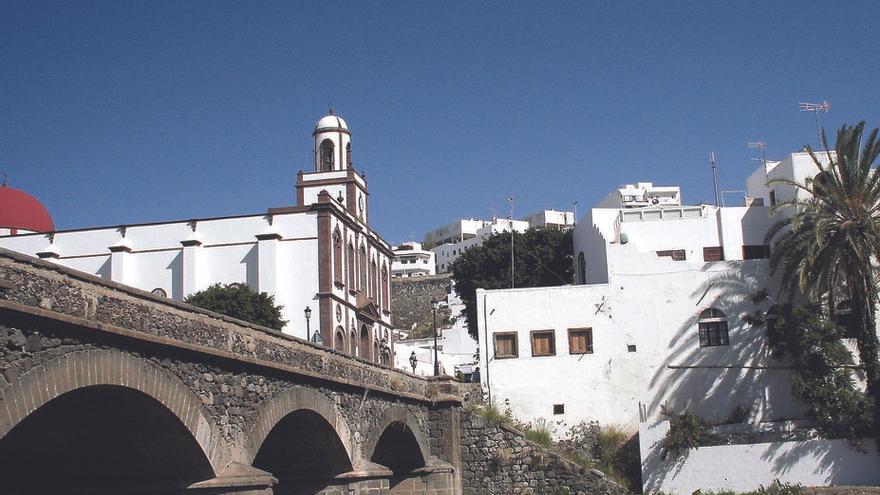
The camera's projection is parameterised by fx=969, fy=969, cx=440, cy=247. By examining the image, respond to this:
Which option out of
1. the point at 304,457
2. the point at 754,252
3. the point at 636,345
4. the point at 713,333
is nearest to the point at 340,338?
the point at 636,345

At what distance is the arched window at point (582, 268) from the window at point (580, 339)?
6.43m

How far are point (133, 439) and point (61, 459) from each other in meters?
1.59

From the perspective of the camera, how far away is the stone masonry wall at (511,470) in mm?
31766

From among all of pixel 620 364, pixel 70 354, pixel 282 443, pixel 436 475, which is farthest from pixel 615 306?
pixel 70 354

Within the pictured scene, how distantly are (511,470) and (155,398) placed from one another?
67.7ft

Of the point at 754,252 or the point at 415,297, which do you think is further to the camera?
the point at 415,297

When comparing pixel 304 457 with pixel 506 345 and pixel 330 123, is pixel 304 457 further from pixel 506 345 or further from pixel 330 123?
pixel 330 123

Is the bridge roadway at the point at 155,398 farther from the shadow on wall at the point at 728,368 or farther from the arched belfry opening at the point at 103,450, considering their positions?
the shadow on wall at the point at 728,368

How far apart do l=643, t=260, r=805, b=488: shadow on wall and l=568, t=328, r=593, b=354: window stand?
2688mm

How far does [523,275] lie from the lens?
49.3m

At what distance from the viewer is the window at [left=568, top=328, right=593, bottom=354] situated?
35375mm

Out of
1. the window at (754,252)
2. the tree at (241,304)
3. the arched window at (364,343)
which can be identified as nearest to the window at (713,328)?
the window at (754,252)

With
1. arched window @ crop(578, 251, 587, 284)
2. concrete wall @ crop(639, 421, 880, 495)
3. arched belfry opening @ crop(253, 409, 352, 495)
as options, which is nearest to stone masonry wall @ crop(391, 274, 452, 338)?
arched window @ crop(578, 251, 587, 284)

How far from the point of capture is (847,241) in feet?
104
